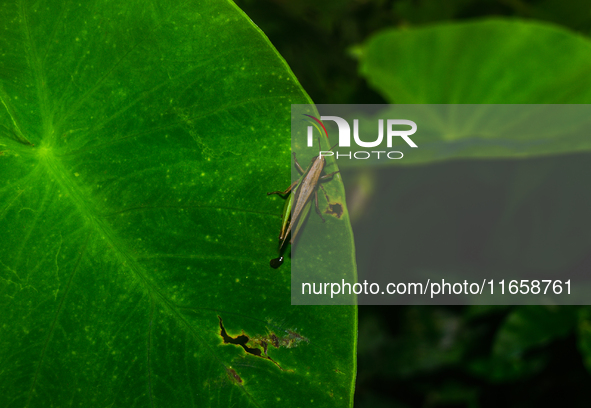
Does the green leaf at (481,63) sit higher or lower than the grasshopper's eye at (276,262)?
higher

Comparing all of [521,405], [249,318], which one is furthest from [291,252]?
[521,405]

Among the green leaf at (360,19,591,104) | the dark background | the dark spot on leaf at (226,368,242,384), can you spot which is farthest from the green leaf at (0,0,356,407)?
the dark background

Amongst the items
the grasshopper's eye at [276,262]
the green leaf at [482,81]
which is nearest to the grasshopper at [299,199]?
the grasshopper's eye at [276,262]

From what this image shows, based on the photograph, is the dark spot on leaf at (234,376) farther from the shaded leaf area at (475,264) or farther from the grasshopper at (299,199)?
the shaded leaf area at (475,264)

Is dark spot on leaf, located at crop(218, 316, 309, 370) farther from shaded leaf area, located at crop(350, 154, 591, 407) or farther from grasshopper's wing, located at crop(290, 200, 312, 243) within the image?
shaded leaf area, located at crop(350, 154, 591, 407)

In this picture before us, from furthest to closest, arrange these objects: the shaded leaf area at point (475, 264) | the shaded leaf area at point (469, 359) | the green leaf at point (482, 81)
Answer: the shaded leaf area at point (475, 264), the shaded leaf area at point (469, 359), the green leaf at point (482, 81)

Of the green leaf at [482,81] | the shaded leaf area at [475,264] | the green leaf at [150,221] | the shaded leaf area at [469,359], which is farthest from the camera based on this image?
the shaded leaf area at [475,264]

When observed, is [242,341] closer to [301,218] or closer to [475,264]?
[301,218]
